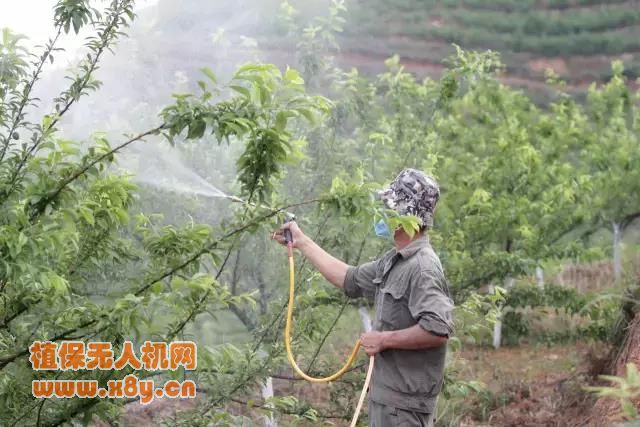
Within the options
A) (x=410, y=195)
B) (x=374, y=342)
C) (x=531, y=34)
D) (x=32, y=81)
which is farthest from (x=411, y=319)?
(x=531, y=34)

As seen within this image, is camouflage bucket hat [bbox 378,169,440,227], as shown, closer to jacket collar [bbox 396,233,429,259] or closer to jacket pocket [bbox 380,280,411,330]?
jacket collar [bbox 396,233,429,259]

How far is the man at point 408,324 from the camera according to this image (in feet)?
11.3

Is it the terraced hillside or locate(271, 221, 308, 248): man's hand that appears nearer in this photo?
locate(271, 221, 308, 248): man's hand

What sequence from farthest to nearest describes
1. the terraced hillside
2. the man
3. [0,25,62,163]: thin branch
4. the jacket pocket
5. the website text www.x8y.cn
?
the terraced hillside
the jacket pocket
the man
the website text www.x8y.cn
[0,25,62,163]: thin branch

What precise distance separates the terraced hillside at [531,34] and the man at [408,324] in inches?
419

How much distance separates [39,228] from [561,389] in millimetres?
5752

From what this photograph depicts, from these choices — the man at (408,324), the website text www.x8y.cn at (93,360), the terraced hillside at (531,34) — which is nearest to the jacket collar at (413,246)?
the man at (408,324)

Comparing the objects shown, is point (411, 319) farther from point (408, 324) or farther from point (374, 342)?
point (374, 342)

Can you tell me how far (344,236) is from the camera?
607 centimetres

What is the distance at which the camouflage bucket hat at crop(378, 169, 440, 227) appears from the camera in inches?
139

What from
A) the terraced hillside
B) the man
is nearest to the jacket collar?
the man

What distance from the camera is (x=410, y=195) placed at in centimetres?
354

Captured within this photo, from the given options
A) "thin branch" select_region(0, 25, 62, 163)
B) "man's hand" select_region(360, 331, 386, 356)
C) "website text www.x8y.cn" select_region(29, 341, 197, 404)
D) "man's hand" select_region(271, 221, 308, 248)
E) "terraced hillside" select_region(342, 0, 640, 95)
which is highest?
"terraced hillside" select_region(342, 0, 640, 95)

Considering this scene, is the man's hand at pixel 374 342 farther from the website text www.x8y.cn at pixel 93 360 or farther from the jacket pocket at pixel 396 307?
the website text www.x8y.cn at pixel 93 360
